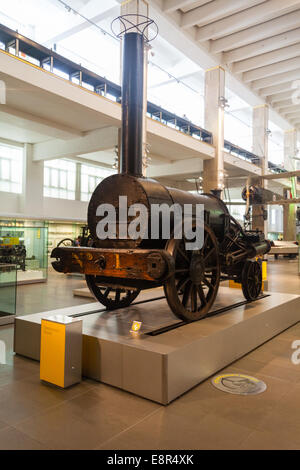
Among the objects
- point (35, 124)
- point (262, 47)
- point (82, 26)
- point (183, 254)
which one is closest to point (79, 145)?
point (35, 124)

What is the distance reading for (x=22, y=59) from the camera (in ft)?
30.1

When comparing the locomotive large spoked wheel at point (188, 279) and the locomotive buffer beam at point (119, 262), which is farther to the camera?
the locomotive large spoked wheel at point (188, 279)

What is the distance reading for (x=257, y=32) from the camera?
1634 centimetres

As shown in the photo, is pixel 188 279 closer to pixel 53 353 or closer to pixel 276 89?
pixel 53 353

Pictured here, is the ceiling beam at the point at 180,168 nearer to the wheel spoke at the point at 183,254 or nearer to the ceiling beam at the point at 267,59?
the ceiling beam at the point at 267,59

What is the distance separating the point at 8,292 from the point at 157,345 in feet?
12.5

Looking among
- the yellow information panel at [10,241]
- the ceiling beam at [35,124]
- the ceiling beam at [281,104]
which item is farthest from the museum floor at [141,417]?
the ceiling beam at [281,104]

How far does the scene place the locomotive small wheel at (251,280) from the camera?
600 cm

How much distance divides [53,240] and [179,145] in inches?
345

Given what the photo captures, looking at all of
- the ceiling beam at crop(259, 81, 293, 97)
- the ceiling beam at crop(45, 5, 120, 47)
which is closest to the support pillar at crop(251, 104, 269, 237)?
the ceiling beam at crop(259, 81, 293, 97)

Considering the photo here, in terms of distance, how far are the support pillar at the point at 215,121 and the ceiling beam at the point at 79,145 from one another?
20.6ft

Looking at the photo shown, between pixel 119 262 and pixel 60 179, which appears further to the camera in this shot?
pixel 60 179
